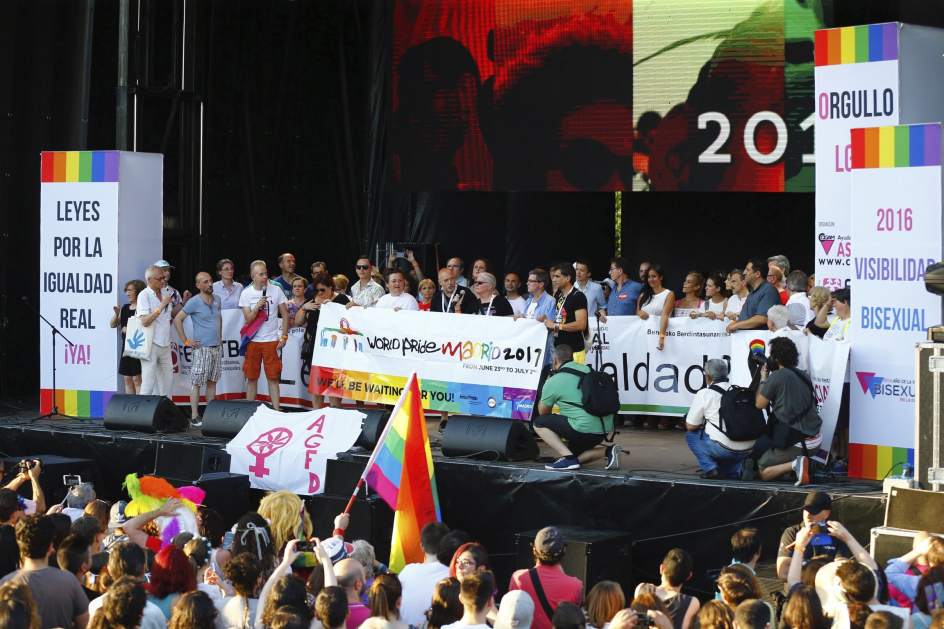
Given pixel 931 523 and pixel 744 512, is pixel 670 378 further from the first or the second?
pixel 931 523

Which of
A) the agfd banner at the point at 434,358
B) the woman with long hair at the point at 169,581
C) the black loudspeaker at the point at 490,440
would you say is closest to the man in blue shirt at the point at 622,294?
the agfd banner at the point at 434,358

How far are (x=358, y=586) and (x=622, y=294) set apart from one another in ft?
26.0

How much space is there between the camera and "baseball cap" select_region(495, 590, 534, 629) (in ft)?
20.5

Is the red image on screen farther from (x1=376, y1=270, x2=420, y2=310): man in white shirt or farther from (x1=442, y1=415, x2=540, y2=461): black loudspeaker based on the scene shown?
(x1=442, y1=415, x2=540, y2=461): black loudspeaker

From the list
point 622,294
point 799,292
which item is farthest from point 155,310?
point 799,292

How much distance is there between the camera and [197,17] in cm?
1784

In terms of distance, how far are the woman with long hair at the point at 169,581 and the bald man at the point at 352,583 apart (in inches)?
30.2

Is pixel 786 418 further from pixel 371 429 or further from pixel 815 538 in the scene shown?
pixel 371 429

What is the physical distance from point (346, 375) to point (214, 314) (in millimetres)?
1764

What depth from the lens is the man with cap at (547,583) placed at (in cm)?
761

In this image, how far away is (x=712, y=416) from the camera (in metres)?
11.0

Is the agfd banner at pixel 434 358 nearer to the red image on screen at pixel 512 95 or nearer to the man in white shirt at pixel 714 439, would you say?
the man in white shirt at pixel 714 439

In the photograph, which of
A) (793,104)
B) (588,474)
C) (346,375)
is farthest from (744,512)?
(793,104)

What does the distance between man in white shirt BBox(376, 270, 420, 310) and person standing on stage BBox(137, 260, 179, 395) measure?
2278 mm
